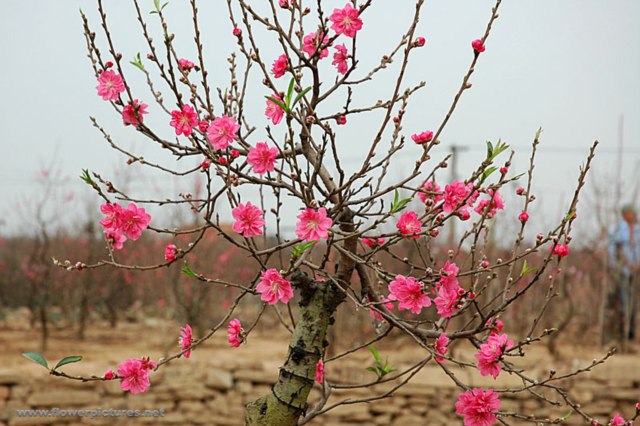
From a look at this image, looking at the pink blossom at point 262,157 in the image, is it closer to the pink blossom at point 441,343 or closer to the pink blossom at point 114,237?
the pink blossom at point 114,237

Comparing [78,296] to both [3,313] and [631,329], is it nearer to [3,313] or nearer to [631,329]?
[3,313]

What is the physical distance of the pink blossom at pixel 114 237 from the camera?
68.4 inches

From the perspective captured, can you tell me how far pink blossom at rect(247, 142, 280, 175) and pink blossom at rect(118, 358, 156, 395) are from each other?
0.65 metres

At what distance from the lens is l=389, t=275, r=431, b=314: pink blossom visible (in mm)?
1679

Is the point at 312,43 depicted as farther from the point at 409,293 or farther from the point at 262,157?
the point at 409,293

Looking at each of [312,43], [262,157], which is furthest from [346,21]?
[262,157]

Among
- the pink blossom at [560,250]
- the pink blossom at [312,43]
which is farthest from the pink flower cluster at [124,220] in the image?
the pink blossom at [560,250]

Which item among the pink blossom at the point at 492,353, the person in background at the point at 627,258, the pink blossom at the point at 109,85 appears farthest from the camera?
the person in background at the point at 627,258

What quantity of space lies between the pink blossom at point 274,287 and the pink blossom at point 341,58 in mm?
674

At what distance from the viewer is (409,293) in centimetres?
169

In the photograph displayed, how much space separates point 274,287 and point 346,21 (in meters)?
0.71

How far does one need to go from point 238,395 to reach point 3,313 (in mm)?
5250

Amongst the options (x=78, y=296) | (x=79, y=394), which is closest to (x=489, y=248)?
(x=79, y=394)

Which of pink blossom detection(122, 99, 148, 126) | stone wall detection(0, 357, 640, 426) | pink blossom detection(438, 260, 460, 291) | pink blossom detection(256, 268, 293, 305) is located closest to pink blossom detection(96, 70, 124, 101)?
pink blossom detection(122, 99, 148, 126)
